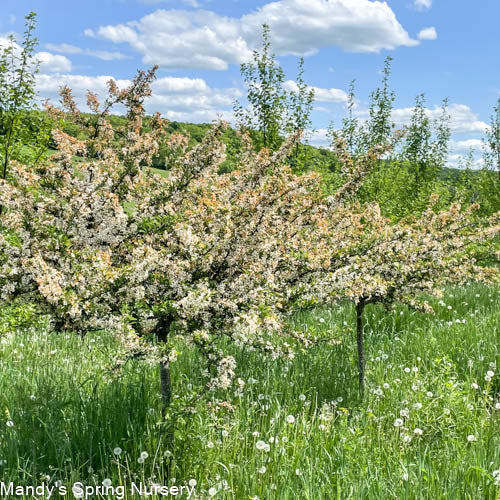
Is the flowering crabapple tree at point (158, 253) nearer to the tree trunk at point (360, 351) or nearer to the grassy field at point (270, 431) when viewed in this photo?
the grassy field at point (270, 431)

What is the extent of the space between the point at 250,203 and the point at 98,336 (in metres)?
5.11

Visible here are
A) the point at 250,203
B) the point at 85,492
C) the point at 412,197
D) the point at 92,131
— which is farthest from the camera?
the point at 412,197

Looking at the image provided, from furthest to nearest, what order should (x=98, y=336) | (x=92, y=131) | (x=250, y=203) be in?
(x=98, y=336)
(x=92, y=131)
(x=250, y=203)

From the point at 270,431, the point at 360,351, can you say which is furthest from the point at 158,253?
the point at 360,351

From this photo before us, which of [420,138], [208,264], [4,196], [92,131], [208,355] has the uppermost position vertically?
[420,138]

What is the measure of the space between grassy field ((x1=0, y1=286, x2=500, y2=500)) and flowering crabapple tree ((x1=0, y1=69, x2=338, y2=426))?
1.72 feet

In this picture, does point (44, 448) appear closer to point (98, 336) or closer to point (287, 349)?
point (287, 349)

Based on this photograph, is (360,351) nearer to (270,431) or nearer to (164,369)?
(270,431)

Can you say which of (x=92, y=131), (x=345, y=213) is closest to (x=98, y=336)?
(x=92, y=131)

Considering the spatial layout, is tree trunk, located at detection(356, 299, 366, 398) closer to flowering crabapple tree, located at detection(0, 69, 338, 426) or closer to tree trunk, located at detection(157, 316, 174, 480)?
flowering crabapple tree, located at detection(0, 69, 338, 426)

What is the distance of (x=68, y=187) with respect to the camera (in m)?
3.72

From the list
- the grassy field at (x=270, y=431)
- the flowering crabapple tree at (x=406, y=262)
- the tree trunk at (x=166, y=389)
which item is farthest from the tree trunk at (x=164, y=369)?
the flowering crabapple tree at (x=406, y=262)

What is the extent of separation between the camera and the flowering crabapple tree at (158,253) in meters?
3.15

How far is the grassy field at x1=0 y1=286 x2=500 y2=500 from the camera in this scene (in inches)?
136
